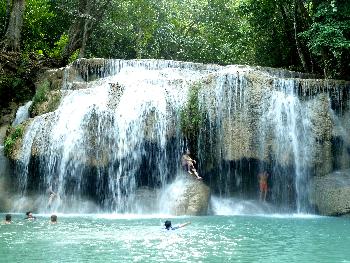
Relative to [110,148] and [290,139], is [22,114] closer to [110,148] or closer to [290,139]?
[110,148]

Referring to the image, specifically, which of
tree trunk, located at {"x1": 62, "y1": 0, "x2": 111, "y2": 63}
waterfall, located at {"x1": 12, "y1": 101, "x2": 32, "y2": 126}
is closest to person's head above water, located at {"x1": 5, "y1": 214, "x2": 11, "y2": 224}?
waterfall, located at {"x1": 12, "y1": 101, "x2": 32, "y2": 126}

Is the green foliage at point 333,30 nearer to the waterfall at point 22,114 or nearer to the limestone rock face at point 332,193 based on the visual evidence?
the limestone rock face at point 332,193

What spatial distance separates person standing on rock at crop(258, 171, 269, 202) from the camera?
61.8ft

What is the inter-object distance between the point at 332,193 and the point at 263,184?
242 centimetres

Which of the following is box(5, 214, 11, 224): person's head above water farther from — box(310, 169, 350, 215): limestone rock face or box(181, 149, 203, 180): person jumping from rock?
box(310, 169, 350, 215): limestone rock face

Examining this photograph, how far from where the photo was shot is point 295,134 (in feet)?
62.8

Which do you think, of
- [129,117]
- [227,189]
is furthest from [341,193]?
[129,117]

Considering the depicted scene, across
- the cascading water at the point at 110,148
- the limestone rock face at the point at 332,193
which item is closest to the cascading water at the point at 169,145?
the cascading water at the point at 110,148

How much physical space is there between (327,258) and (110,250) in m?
4.11

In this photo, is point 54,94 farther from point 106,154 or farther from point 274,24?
point 274,24

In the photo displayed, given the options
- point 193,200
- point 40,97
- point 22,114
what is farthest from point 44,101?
point 193,200

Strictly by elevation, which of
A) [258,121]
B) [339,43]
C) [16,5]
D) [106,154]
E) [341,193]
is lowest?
[341,193]

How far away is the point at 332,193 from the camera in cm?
1784

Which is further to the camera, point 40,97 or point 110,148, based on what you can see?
point 40,97
